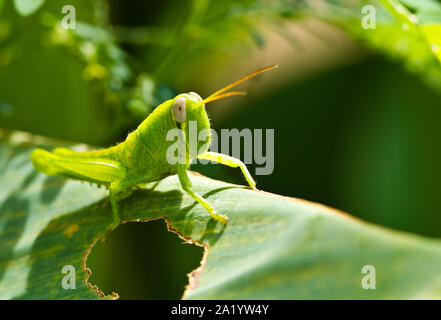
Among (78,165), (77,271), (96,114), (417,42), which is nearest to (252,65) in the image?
(96,114)

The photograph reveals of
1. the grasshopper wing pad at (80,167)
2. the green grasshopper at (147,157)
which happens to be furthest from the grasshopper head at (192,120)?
the grasshopper wing pad at (80,167)

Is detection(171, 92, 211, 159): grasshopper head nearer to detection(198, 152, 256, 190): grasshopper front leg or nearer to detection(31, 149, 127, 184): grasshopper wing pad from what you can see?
detection(198, 152, 256, 190): grasshopper front leg

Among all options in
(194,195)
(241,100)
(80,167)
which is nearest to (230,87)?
(194,195)

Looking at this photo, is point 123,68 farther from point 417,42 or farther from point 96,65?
point 417,42

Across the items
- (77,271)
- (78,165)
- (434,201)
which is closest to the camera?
(77,271)

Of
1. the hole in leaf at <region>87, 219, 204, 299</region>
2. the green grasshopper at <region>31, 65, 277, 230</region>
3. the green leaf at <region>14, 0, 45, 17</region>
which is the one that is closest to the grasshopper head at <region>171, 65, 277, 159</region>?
the green grasshopper at <region>31, 65, 277, 230</region>
